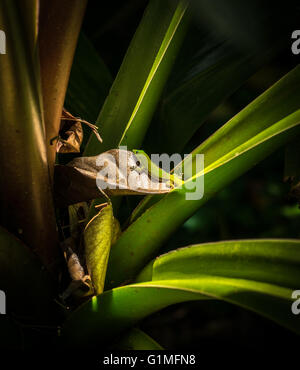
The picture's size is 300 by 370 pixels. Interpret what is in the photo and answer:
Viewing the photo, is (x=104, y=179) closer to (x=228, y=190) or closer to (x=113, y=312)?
(x=113, y=312)

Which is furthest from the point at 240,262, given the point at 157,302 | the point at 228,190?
the point at 228,190

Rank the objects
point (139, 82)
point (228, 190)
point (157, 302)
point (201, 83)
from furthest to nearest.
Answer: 1. point (228, 190)
2. point (201, 83)
3. point (139, 82)
4. point (157, 302)

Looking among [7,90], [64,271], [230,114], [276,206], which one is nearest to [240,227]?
[276,206]

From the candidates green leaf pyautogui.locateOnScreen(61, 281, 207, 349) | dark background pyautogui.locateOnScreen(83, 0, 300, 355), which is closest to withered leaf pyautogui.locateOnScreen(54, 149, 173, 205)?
green leaf pyautogui.locateOnScreen(61, 281, 207, 349)

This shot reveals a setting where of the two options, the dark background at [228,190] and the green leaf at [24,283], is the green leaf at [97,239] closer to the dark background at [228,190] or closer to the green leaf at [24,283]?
the green leaf at [24,283]

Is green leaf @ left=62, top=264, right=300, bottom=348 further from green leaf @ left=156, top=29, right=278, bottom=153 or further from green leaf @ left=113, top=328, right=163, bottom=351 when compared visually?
green leaf @ left=156, top=29, right=278, bottom=153

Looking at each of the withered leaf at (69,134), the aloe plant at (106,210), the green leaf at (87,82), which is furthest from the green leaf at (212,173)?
the green leaf at (87,82)
